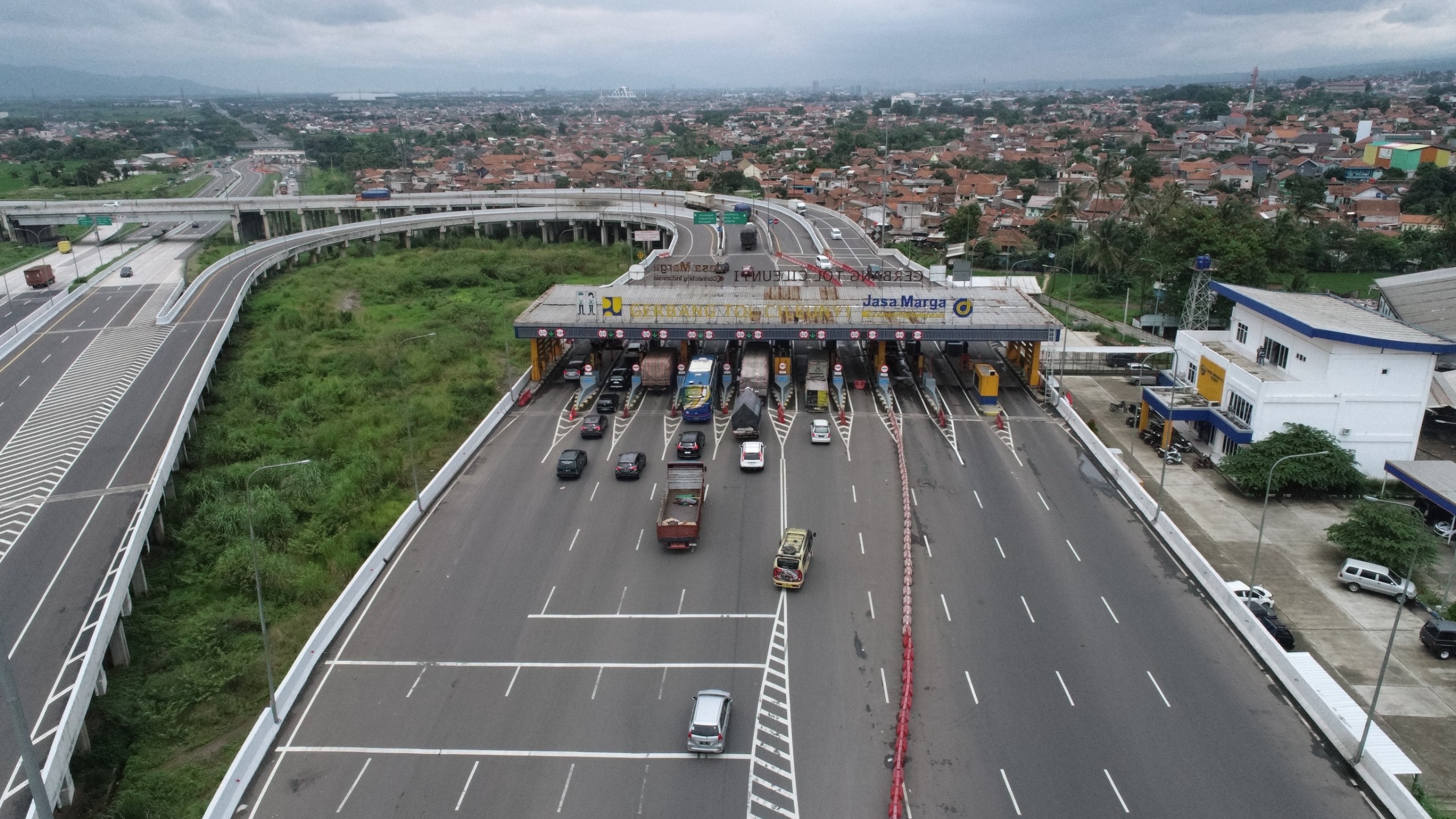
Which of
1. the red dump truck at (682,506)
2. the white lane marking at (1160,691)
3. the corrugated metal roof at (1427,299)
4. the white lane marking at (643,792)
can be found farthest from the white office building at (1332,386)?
the white lane marking at (643,792)

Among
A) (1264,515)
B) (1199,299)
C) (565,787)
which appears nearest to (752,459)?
(565,787)

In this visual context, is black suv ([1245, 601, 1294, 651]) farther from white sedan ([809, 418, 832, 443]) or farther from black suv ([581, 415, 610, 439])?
black suv ([581, 415, 610, 439])

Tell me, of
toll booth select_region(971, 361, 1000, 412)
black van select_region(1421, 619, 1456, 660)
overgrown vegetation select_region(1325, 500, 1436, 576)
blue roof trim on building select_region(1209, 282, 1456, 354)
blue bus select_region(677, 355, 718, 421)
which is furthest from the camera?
toll booth select_region(971, 361, 1000, 412)

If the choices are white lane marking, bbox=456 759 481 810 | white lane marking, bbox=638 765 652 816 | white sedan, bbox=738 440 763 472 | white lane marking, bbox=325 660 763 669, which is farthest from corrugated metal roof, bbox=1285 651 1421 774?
white lane marking, bbox=456 759 481 810

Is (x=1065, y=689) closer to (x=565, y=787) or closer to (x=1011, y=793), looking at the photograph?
(x=1011, y=793)

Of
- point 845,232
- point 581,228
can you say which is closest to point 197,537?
point 845,232
